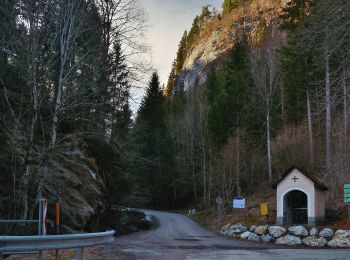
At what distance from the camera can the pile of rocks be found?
2078 cm

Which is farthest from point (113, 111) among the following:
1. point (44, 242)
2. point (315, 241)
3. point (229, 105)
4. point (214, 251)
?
point (229, 105)

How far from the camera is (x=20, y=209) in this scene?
16.3m

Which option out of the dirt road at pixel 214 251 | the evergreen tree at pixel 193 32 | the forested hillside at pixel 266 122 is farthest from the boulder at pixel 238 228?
the evergreen tree at pixel 193 32

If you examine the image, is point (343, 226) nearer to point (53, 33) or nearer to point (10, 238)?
point (53, 33)

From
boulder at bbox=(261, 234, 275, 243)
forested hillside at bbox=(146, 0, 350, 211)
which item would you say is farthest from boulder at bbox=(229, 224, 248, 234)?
forested hillside at bbox=(146, 0, 350, 211)

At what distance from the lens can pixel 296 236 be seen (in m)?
22.6

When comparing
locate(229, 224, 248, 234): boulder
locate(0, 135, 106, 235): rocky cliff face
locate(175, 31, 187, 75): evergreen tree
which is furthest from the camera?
locate(175, 31, 187, 75): evergreen tree

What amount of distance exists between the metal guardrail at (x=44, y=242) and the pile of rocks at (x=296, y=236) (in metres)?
14.9

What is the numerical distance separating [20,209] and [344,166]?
664 inches

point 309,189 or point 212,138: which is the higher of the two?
point 212,138

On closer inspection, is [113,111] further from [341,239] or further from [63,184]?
[341,239]

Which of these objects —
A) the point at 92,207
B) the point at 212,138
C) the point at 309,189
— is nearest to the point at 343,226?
the point at 309,189

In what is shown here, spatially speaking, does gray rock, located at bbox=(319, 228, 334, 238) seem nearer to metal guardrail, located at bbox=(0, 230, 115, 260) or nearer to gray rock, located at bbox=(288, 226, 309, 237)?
gray rock, located at bbox=(288, 226, 309, 237)

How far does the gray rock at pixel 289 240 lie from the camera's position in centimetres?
2203
